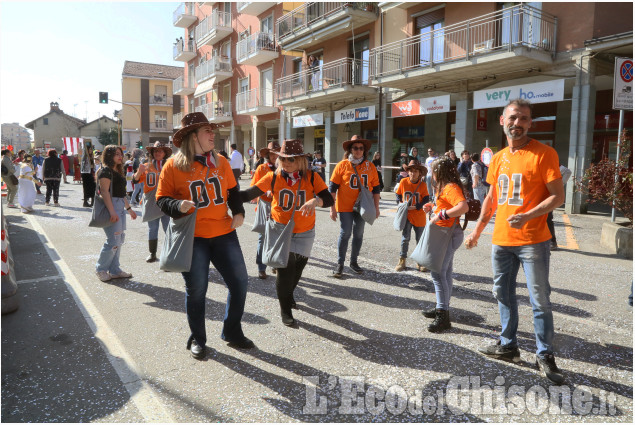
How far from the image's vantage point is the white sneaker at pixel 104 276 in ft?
18.4

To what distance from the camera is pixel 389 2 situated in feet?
55.4

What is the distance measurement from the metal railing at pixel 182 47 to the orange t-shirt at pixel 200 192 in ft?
121

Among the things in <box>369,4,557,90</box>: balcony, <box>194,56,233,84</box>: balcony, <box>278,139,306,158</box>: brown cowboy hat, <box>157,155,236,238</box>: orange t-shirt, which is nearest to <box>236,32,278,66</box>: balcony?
<box>194,56,233,84</box>: balcony

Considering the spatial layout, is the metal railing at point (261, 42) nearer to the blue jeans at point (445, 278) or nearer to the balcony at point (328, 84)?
the balcony at point (328, 84)

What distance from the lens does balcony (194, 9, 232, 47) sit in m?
30.3

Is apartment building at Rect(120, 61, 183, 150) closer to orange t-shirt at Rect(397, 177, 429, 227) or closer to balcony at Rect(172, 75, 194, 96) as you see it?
balcony at Rect(172, 75, 194, 96)

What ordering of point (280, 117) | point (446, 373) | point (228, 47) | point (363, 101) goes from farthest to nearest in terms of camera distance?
1. point (228, 47)
2. point (280, 117)
3. point (363, 101)
4. point (446, 373)

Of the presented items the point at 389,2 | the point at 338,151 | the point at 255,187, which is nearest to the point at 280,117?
the point at 338,151

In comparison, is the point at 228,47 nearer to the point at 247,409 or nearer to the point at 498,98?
the point at 498,98

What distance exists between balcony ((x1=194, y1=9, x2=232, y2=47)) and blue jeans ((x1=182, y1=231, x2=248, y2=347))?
29908 millimetres

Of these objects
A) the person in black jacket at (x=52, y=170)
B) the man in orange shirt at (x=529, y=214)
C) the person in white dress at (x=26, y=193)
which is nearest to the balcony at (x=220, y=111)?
the person in black jacket at (x=52, y=170)

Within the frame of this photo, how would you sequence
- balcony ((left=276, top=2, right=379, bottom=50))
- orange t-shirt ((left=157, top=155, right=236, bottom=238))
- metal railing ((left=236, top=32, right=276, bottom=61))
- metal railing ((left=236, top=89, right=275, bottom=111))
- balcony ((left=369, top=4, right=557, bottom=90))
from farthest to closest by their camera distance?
metal railing ((left=236, top=89, right=275, bottom=111)), metal railing ((left=236, top=32, right=276, bottom=61)), balcony ((left=276, top=2, right=379, bottom=50)), balcony ((left=369, top=4, right=557, bottom=90)), orange t-shirt ((left=157, top=155, right=236, bottom=238))

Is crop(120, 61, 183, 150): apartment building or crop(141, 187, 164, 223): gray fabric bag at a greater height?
crop(120, 61, 183, 150): apartment building

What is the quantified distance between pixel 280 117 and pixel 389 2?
34.6 ft
